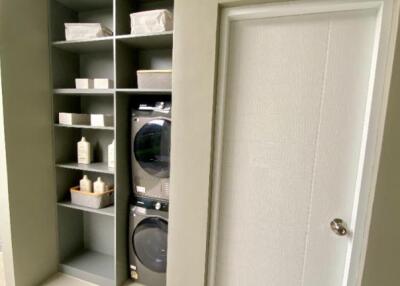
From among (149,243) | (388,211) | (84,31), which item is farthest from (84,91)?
(388,211)

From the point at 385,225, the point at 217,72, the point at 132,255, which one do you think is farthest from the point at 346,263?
the point at 132,255

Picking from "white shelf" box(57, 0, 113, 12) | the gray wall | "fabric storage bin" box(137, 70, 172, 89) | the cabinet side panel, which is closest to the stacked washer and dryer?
"fabric storage bin" box(137, 70, 172, 89)

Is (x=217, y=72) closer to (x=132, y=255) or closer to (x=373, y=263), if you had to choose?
(x=373, y=263)

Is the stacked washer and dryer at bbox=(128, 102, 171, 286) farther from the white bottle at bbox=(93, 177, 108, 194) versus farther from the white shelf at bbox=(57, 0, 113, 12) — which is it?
the white shelf at bbox=(57, 0, 113, 12)

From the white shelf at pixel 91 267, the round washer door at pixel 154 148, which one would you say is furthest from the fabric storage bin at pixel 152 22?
the white shelf at pixel 91 267

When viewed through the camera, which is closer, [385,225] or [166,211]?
[385,225]

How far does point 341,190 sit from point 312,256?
0.39 m

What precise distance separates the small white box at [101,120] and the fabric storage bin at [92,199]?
61cm

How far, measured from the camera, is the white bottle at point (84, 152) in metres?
1.96

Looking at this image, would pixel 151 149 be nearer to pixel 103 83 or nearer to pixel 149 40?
pixel 103 83

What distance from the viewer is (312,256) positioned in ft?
3.76

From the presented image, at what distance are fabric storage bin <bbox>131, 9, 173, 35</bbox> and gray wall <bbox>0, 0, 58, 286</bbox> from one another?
826mm

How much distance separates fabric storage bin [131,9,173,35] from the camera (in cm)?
148

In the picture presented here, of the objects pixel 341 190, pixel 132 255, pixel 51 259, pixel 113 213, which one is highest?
pixel 341 190
